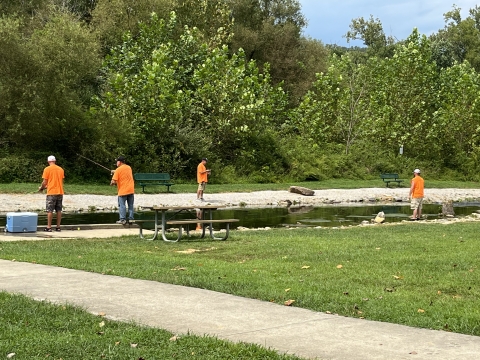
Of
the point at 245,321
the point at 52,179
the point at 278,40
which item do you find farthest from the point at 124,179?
the point at 278,40

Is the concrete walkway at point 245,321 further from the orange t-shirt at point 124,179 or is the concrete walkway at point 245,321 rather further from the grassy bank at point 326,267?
the orange t-shirt at point 124,179

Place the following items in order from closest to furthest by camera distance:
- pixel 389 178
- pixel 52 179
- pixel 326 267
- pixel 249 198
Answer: pixel 326 267, pixel 52 179, pixel 249 198, pixel 389 178

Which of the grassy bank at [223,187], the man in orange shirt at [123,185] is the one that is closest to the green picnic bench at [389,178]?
the grassy bank at [223,187]

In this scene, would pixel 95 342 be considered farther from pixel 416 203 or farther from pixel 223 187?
pixel 223 187

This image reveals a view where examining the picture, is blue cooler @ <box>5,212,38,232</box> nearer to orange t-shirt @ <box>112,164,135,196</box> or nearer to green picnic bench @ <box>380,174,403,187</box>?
orange t-shirt @ <box>112,164,135,196</box>

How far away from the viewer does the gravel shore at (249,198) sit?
2673 centimetres

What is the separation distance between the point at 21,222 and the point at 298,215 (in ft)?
38.6

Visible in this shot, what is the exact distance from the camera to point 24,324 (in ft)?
21.2

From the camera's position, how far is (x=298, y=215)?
2567cm

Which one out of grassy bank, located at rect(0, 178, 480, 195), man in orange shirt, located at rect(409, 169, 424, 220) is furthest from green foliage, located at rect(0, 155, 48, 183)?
man in orange shirt, located at rect(409, 169, 424, 220)

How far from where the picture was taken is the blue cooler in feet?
53.7

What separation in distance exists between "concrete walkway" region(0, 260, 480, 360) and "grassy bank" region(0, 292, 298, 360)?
0.27 metres

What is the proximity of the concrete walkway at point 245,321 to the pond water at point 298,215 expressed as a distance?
1252 cm

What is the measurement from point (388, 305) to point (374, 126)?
4683 cm
